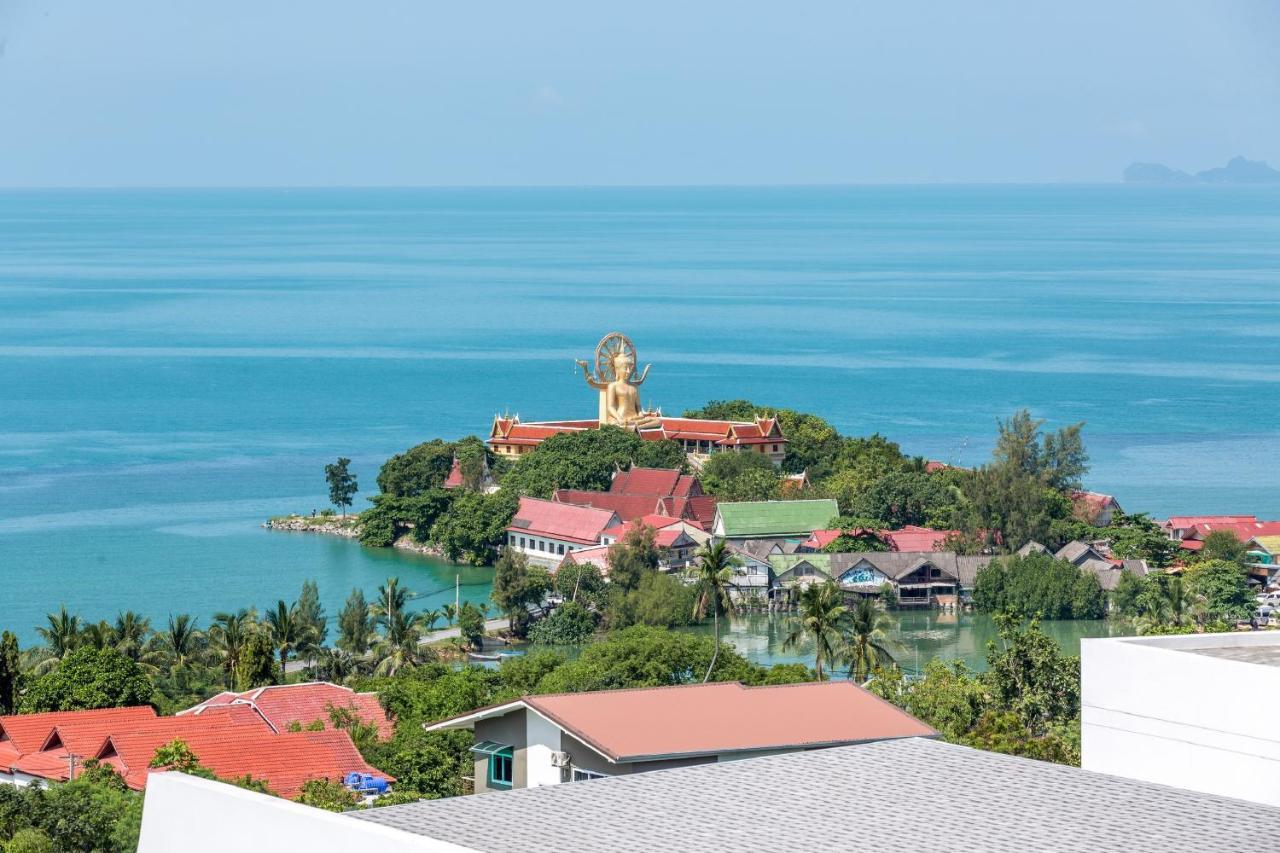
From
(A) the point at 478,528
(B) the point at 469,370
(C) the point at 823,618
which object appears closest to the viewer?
(C) the point at 823,618

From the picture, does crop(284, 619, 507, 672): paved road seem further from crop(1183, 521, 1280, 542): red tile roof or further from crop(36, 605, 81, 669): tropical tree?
crop(1183, 521, 1280, 542): red tile roof

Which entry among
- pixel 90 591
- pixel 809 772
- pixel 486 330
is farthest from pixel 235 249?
pixel 809 772

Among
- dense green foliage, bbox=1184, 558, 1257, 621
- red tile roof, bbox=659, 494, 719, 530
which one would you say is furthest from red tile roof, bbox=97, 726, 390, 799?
red tile roof, bbox=659, 494, 719, 530

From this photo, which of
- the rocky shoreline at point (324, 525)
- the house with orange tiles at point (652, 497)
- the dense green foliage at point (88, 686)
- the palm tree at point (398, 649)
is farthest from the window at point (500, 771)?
the rocky shoreline at point (324, 525)

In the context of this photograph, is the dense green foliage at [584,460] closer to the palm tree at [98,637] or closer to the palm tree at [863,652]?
the palm tree at [863,652]

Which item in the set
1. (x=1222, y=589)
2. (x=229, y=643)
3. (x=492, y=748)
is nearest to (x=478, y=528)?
(x=1222, y=589)

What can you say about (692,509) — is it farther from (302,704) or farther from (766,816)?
(766,816)
